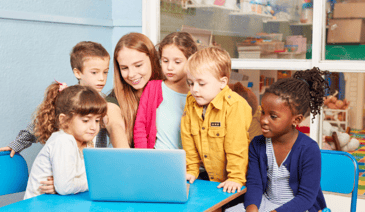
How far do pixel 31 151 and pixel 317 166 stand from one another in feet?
5.62

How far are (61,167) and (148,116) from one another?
2.13 ft

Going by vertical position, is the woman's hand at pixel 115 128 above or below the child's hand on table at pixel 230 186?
above

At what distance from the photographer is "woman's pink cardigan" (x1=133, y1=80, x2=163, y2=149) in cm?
200

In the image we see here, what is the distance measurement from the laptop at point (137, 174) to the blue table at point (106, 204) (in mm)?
25

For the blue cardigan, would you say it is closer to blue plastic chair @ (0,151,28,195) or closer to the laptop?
the laptop

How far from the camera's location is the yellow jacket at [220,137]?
1650 millimetres

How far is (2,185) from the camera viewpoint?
168cm

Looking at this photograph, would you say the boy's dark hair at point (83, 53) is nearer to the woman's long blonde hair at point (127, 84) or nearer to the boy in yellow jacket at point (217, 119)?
the woman's long blonde hair at point (127, 84)

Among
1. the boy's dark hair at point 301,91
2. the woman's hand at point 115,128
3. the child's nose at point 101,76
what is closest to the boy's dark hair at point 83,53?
the child's nose at point 101,76

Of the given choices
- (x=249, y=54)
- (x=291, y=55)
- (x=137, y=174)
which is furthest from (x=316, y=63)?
(x=137, y=174)

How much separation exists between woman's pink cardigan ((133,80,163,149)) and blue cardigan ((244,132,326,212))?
58 cm

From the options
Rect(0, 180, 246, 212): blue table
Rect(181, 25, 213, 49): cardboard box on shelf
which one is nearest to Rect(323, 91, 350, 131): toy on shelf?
Rect(181, 25, 213, 49): cardboard box on shelf

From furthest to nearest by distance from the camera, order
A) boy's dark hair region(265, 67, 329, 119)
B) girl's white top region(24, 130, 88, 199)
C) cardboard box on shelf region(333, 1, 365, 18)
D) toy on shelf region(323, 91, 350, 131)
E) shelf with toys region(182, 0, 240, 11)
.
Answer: shelf with toys region(182, 0, 240, 11), toy on shelf region(323, 91, 350, 131), cardboard box on shelf region(333, 1, 365, 18), boy's dark hair region(265, 67, 329, 119), girl's white top region(24, 130, 88, 199)

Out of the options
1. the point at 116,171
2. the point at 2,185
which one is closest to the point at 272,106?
the point at 116,171
